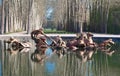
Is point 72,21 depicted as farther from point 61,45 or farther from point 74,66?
point 74,66

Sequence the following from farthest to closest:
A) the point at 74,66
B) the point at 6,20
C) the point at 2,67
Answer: the point at 6,20 → the point at 74,66 → the point at 2,67

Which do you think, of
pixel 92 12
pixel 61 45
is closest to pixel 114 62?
pixel 61 45

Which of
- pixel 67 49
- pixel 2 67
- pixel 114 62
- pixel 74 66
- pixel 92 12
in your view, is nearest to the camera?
pixel 2 67

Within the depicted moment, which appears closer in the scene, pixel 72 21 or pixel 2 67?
pixel 2 67

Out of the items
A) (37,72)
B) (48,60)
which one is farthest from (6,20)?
(37,72)

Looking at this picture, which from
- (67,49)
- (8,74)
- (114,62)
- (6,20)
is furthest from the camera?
(6,20)

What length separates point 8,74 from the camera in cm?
1273

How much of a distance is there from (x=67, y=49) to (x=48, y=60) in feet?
20.6

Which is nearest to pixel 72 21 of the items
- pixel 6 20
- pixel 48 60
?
pixel 6 20

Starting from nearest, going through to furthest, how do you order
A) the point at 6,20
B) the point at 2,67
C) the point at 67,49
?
the point at 2,67 < the point at 67,49 < the point at 6,20

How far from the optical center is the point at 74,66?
1544 centimetres

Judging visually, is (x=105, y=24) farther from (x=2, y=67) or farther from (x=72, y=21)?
(x=2, y=67)

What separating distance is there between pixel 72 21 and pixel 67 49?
32362 mm

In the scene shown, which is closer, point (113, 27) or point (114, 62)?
point (114, 62)
